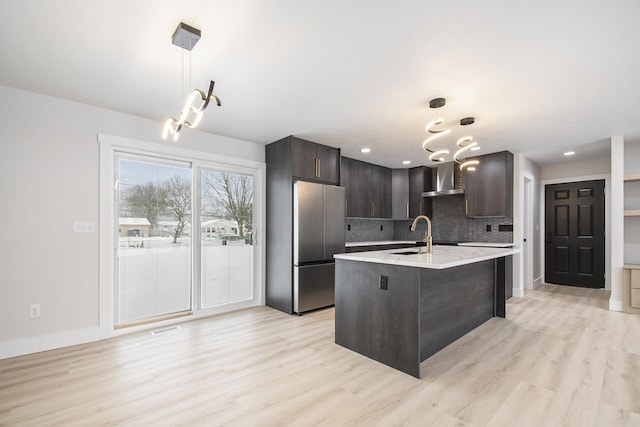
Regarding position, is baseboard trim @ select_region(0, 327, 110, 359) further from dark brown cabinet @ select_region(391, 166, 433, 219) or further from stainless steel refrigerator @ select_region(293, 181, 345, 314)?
dark brown cabinet @ select_region(391, 166, 433, 219)

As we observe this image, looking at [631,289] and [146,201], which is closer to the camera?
[146,201]

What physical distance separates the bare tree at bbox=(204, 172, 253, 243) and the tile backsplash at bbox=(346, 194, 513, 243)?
7.11ft

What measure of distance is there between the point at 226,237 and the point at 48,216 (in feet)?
6.32

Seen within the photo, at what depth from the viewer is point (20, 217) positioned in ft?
9.41

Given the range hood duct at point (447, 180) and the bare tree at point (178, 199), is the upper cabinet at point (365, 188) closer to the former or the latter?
the range hood duct at point (447, 180)


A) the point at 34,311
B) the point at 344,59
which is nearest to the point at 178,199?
the point at 34,311

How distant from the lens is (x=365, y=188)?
6004 millimetres

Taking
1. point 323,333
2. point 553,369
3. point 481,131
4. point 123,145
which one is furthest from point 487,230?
point 123,145

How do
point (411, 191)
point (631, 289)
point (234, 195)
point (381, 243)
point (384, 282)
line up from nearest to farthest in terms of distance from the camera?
point (384, 282) → point (631, 289) → point (234, 195) → point (381, 243) → point (411, 191)

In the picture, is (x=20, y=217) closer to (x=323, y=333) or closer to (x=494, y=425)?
(x=323, y=333)

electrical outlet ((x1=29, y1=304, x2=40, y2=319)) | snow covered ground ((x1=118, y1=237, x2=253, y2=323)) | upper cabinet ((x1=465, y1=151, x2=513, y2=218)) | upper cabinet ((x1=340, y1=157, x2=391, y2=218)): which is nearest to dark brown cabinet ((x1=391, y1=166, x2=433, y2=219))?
upper cabinet ((x1=340, y1=157, x2=391, y2=218))

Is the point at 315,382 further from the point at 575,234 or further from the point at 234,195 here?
the point at 575,234

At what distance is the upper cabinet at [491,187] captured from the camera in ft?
16.9

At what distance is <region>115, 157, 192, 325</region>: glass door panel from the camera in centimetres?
354
